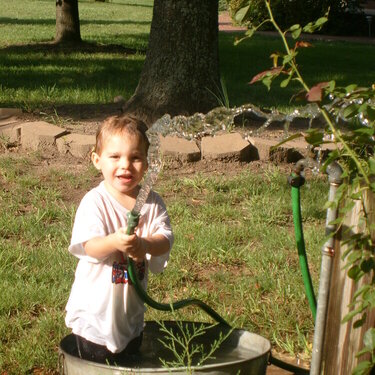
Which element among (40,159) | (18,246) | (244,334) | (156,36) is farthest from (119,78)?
(244,334)

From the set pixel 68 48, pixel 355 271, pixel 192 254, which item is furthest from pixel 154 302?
pixel 68 48

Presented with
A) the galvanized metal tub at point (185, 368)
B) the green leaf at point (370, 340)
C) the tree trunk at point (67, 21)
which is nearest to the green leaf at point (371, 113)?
the green leaf at point (370, 340)

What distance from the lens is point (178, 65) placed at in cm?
677

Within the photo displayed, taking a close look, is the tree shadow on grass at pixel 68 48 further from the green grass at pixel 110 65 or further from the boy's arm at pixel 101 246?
the boy's arm at pixel 101 246

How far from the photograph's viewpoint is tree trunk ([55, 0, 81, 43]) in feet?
43.3

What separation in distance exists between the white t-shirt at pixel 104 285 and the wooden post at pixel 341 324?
1.93ft

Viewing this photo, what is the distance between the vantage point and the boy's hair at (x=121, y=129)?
2.75 metres

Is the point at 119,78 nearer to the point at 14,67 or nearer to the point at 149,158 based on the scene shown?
the point at 14,67

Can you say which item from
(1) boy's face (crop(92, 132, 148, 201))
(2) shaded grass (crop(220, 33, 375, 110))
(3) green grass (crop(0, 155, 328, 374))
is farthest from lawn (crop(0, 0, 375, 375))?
(2) shaded grass (crop(220, 33, 375, 110))

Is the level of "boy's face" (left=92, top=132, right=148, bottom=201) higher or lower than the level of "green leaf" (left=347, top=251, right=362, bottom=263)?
higher

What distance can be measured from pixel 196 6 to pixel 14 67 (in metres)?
4.73

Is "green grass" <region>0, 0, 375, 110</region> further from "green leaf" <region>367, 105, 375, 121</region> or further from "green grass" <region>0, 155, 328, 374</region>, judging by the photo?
"green leaf" <region>367, 105, 375, 121</region>

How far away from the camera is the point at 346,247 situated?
232 cm

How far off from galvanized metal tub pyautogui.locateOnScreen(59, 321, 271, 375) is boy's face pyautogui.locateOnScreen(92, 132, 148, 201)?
0.55 metres
